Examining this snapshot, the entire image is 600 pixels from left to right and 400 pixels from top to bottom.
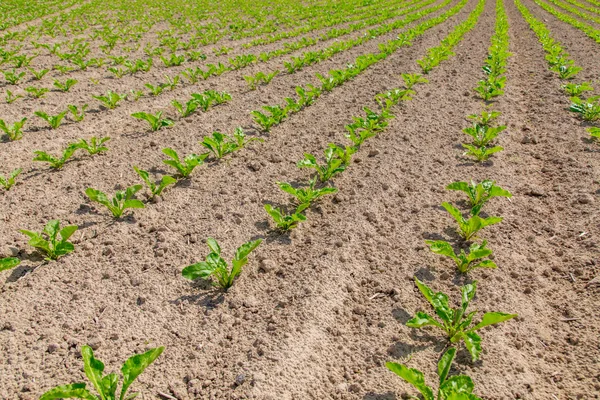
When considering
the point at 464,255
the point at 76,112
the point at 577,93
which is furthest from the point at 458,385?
the point at 577,93

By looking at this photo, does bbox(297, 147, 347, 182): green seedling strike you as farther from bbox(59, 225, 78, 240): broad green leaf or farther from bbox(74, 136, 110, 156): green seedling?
bbox(74, 136, 110, 156): green seedling

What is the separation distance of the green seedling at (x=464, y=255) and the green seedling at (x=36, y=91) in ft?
24.9

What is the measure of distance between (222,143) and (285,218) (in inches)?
75.3

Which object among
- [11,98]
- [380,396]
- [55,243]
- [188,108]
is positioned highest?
[11,98]

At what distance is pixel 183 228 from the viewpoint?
396cm

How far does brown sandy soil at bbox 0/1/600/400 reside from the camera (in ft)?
8.39

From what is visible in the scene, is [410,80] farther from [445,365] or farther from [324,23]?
[324,23]

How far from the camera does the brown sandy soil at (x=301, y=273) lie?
2557 millimetres

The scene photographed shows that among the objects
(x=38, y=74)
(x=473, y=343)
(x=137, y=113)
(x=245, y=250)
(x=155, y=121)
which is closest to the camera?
(x=473, y=343)

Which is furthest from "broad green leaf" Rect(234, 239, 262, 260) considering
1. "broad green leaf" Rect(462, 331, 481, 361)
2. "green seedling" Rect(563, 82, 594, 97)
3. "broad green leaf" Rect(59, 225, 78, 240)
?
"green seedling" Rect(563, 82, 594, 97)

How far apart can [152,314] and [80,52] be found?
10.2m

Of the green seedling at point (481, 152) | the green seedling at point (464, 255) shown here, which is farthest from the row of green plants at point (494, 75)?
the green seedling at point (464, 255)

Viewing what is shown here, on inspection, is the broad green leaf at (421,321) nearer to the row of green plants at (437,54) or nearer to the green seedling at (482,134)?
the green seedling at (482,134)

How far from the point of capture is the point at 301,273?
3.39 meters
